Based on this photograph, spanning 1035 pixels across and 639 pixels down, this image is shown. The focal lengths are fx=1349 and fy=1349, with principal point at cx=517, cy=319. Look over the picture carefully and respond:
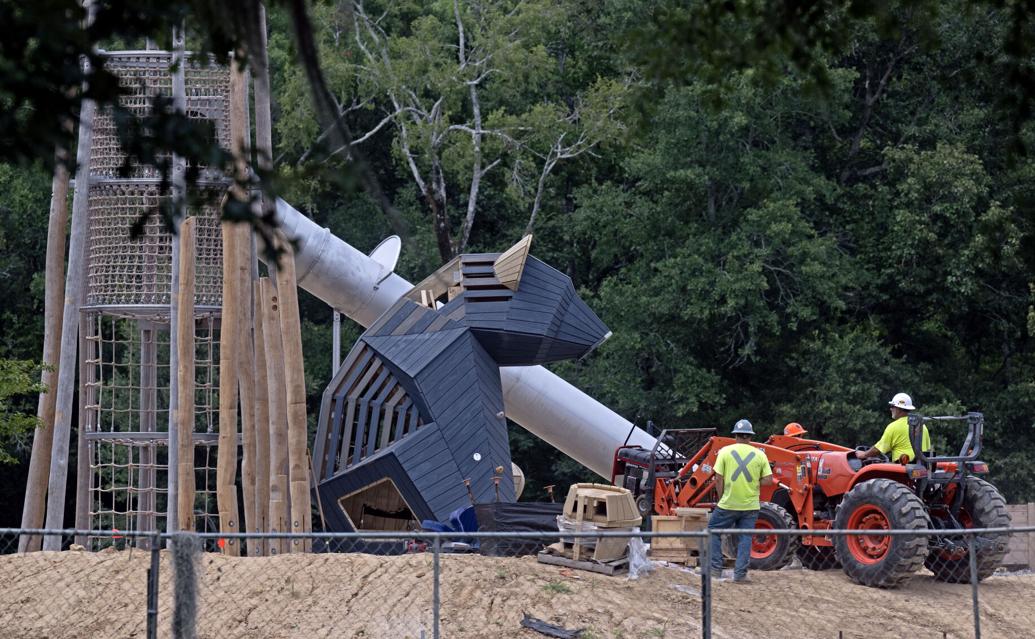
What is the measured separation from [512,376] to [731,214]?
10015 millimetres

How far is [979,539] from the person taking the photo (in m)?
13.8

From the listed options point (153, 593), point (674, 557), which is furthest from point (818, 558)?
point (153, 593)

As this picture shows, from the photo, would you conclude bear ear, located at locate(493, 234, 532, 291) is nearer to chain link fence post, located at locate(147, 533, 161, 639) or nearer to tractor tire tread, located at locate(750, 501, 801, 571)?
tractor tire tread, located at locate(750, 501, 801, 571)

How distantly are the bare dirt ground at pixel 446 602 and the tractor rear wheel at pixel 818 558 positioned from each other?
1.74 metres

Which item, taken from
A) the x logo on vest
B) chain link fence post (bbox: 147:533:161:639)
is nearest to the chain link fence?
the x logo on vest

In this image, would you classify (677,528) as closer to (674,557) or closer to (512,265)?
(674,557)

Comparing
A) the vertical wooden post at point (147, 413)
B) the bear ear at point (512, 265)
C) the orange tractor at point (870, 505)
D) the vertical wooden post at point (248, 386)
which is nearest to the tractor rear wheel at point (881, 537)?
the orange tractor at point (870, 505)

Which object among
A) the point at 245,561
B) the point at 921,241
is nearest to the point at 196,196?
the point at 245,561

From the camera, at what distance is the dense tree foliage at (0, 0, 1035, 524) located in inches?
1009

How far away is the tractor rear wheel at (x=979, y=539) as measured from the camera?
13.8 m

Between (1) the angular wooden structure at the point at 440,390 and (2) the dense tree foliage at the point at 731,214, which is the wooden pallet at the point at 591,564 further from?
(2) the dense tree foliage at the point at 731,214

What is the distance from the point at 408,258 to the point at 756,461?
17147 mm

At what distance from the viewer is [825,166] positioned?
29219 mm

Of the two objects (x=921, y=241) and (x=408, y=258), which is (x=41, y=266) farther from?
(x=921, y=241)
